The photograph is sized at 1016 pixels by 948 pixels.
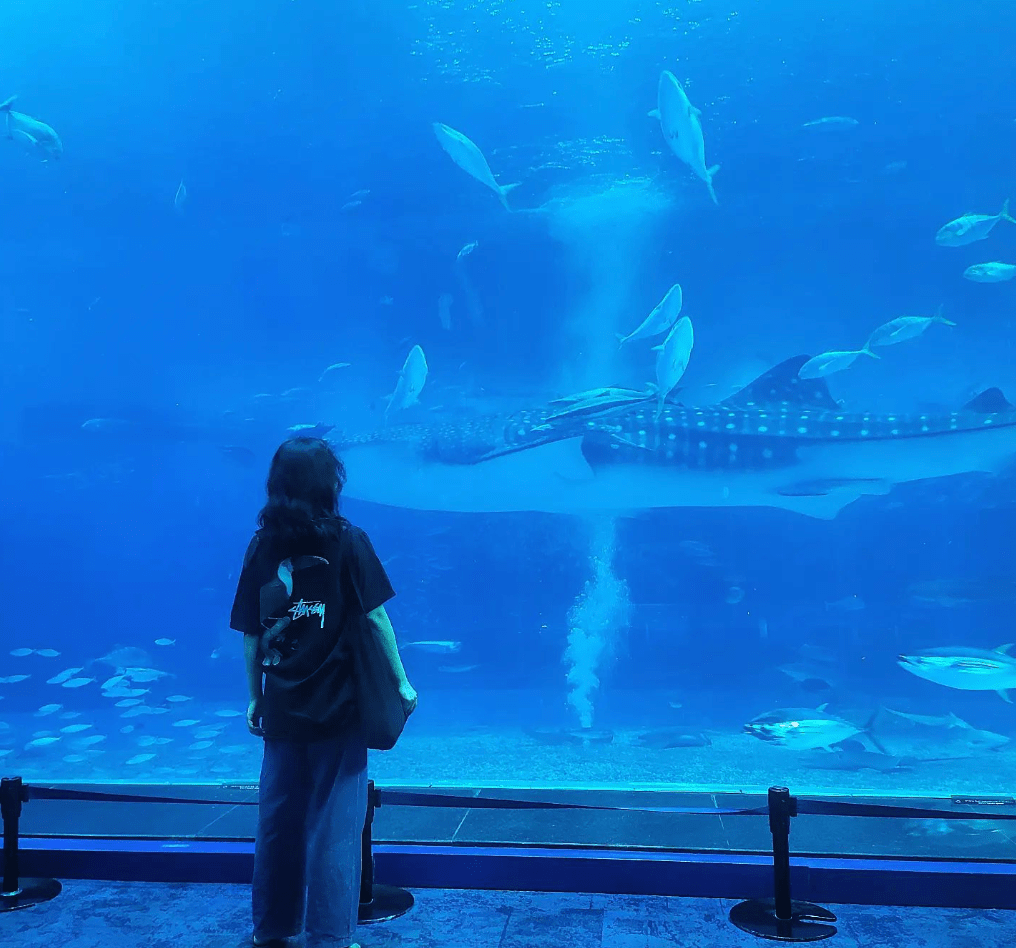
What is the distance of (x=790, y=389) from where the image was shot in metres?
5.92

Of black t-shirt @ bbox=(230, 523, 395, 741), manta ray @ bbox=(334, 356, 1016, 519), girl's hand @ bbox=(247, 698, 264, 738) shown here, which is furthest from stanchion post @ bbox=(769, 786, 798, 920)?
manta ray @ bbox=(334, 356, 1016, 519)

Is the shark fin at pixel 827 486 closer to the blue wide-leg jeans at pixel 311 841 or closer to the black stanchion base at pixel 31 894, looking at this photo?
the blue wide-leg jeans at pixel 311 841

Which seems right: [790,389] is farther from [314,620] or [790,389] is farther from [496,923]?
[314,620]

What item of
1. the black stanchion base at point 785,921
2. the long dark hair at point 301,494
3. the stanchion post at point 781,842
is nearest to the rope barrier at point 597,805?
the stanchion post at point 781,842

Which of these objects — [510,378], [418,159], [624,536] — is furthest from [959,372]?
[418,159]

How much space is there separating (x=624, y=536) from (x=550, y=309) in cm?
294

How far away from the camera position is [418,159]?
844 cm

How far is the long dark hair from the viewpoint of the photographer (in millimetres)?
1782

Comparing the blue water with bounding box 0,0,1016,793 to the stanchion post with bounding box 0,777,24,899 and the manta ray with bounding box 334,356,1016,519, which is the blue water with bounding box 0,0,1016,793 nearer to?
the manta ray with bounding box 334,356,1016,519

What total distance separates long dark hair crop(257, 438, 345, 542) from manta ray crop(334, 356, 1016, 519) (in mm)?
3860

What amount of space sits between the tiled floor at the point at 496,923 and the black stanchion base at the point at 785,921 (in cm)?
4

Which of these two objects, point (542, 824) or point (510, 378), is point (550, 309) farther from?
point (542, 824)

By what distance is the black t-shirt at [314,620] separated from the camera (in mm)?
1757

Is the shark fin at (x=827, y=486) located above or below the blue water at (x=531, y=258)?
below
